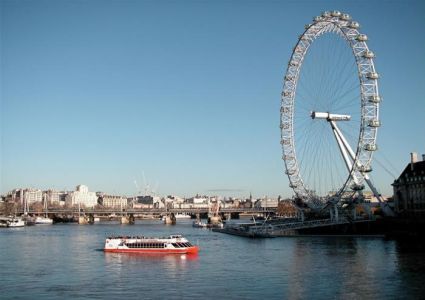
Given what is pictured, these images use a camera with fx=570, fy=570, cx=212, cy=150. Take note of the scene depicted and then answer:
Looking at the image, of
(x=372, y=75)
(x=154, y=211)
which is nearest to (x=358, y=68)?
(x=372, y=75)

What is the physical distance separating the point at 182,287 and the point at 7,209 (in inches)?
5949

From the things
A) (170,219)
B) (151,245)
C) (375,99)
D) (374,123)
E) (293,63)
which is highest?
(293,63)

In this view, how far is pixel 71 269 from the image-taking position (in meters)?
39.6

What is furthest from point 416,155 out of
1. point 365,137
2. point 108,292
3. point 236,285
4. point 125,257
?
point 108,292

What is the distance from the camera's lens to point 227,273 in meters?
36.6

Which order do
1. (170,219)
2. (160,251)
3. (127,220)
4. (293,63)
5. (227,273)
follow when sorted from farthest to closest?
1. (127,220)
2. (170,219)
3. (293,63)
4. (160,251)
5. (227,273)

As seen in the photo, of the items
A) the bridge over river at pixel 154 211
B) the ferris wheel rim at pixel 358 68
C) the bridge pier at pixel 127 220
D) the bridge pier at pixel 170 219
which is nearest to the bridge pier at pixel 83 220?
the bridge over river at pixel 154 211

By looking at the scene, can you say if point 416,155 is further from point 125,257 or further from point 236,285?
point 236,285

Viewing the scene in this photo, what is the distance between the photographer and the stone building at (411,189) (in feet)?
214

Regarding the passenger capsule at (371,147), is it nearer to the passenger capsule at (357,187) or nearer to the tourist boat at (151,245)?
the passenger capsule at (357,187)

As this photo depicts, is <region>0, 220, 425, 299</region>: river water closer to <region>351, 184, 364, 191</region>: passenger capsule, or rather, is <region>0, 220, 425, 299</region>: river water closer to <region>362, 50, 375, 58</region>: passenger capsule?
<region>351, 184, 364, 191</region>: passenger capsule

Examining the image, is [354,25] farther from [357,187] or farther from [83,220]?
[83,220]

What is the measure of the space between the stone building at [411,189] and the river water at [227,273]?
13351 mm

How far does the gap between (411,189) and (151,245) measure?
33.0 m
